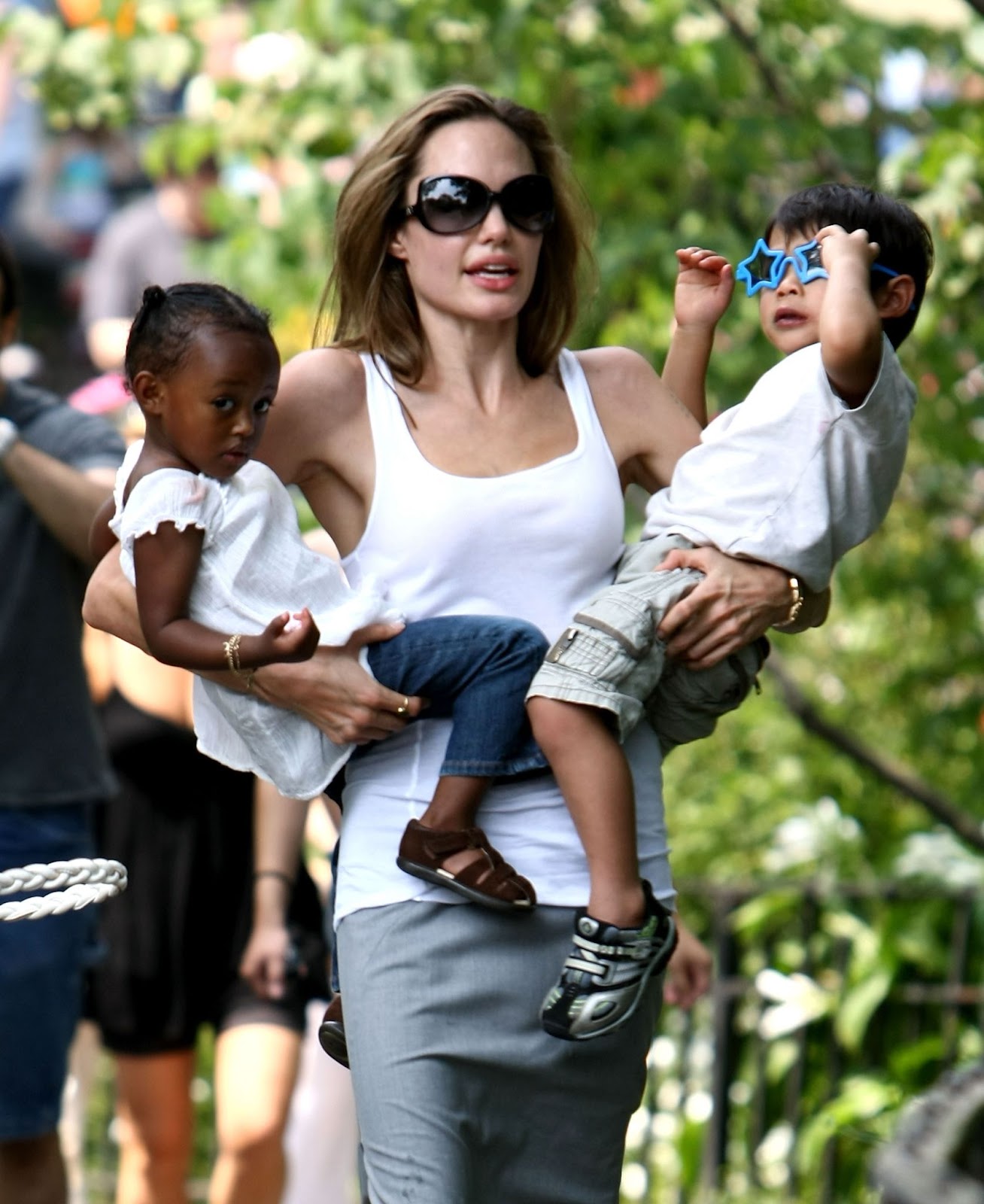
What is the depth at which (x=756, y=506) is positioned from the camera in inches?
106

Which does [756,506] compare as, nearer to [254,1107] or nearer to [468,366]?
[468,366]

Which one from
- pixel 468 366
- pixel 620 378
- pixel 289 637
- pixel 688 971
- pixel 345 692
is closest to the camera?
pixel 289 637

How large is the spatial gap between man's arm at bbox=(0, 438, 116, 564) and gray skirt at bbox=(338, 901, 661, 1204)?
1484 millimetres

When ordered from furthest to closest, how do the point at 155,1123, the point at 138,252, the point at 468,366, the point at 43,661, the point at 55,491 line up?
the point at 138,252 < the point at 155,1123 < the point at 43,661 < the point at 55,491 < the point at 468,366

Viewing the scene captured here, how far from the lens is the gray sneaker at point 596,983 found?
260 centimetres

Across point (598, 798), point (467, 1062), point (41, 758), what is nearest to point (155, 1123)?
point (41, 758)

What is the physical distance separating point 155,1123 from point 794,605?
2.69 m

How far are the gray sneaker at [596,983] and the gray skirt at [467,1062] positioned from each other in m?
0.08

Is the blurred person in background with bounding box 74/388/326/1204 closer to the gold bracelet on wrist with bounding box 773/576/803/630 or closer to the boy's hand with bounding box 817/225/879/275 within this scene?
the gold bracelet on wrist with bounding box 773/576/803/630

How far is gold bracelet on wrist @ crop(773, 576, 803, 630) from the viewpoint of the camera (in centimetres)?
277

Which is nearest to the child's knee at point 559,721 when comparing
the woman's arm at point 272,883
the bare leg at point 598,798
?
the bare leg at point 598,798

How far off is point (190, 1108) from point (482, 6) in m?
2.81

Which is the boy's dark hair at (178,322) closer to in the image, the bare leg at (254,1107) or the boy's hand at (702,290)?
the boy's hand at (702,290)

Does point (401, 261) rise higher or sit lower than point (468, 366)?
higher
